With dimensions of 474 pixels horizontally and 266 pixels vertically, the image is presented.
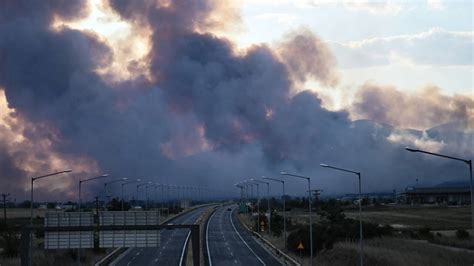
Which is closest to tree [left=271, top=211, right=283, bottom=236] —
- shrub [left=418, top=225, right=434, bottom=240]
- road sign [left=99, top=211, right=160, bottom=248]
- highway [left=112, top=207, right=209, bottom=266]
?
highway [left=112, top=207, right=209, bottom=266]

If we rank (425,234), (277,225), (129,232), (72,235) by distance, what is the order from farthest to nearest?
1. (277,225)
2. (425,234)
3. (72,235)
4. (129,232)

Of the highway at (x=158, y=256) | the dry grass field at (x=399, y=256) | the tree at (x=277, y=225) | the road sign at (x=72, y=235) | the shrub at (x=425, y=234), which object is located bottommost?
the highway at (x=158, y=256)

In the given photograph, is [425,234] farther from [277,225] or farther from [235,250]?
[277,225]

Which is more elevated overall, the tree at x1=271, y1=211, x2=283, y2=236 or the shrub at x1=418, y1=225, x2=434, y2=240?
the tree at x1=271, y1=211, x2=283, y2=236

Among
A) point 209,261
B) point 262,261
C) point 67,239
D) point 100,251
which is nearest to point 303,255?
point 262,261

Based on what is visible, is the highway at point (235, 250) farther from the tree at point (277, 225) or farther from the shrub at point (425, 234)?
the shrub at point (425, 234)

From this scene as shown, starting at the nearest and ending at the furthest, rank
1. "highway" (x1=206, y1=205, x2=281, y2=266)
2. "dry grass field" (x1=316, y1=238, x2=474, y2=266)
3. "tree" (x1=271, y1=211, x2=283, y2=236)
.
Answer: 1. "dry grass field" (x1=316, y1=238, x2=474, y2=266)
2. "highway" (x1=206, y1=205, x2=281, y2=266)
3. "tree" (x1=271, y1=211, x2=283, y2=236)

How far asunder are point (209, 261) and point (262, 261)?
691 cm

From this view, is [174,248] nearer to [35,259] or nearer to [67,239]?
[35,259]

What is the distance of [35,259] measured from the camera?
7775cm

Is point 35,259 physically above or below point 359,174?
below

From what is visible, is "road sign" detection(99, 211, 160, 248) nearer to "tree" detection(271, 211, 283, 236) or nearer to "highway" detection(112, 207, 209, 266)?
"highway" detection(112, 207, 209, 266)

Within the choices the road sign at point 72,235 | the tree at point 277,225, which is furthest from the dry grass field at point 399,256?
the tree at point 277,225

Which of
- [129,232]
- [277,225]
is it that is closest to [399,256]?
[129,232]
